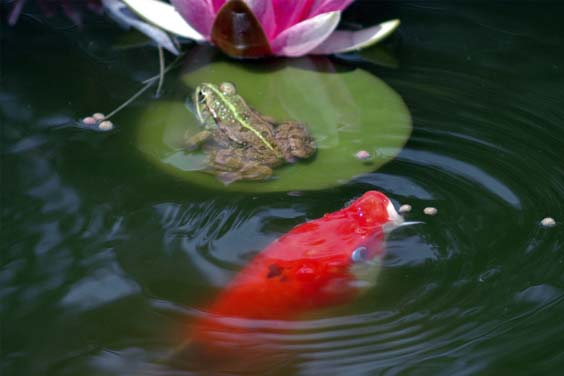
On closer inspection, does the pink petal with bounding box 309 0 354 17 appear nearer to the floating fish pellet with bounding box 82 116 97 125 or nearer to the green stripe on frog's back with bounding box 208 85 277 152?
the green stripe on frog's back with bounding box 208 85 277 152

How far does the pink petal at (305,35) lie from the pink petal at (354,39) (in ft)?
0.28

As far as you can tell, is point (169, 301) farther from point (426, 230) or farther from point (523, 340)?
point (523, 340)

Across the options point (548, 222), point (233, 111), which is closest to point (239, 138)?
point (233, 111)

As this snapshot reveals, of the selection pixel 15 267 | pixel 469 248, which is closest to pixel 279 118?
pixel 469 248

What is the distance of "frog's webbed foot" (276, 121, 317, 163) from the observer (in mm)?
1879

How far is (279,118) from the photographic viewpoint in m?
2.06

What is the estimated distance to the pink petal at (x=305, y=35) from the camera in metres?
2.09

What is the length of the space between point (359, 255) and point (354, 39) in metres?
0.90

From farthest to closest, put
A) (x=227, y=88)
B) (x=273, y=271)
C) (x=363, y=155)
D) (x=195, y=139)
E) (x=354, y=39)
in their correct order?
(x=354, y=39)
(x=227, y=88)
(x=195, y=139)
(x=363, y=155)
(x=273, y=271)

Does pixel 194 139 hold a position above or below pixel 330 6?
below

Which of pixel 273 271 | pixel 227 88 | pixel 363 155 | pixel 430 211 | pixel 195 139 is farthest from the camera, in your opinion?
pixel 227 88

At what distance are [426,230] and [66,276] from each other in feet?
2.56

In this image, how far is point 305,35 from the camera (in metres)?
2.13

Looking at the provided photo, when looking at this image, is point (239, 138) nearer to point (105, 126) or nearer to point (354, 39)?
point (105, 126)
